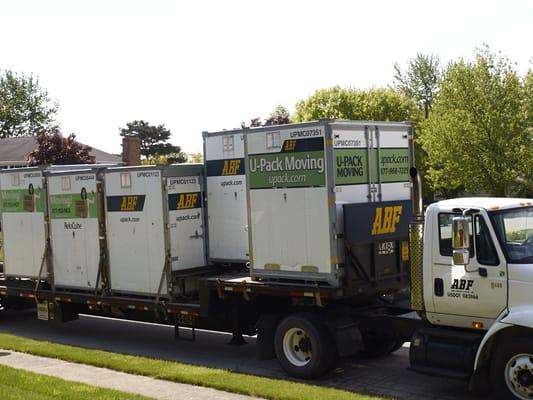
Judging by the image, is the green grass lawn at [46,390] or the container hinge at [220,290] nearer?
the green grass lawn at [46,390]

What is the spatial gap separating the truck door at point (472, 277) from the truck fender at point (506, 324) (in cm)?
16

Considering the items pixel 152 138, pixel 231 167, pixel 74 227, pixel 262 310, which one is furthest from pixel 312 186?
pixel 152 138

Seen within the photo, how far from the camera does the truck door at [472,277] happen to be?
8367mm

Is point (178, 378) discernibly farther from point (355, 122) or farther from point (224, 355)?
point (355, 122)

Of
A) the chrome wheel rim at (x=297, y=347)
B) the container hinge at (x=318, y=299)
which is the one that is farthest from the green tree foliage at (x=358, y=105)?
the container hinge at (x=318, y=299)

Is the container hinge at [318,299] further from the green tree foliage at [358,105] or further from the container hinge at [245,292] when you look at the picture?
the green tree foliage at [358,105]

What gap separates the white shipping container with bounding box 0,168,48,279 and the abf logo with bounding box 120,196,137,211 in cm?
235

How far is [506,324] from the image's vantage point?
26.7 ft

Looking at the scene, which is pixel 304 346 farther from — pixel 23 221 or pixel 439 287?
pixel 23 221

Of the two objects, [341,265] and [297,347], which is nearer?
[341,265]

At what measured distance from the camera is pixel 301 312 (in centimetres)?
1031

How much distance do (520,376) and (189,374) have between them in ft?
14.4

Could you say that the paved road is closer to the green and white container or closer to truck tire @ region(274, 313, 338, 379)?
truck tire @ region(274, 313, 338, 379)

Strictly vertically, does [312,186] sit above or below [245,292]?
above
